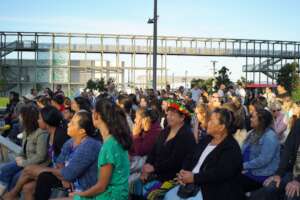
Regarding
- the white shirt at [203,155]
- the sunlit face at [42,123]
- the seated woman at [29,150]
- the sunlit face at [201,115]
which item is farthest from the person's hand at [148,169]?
the sunlit face at [201,115]

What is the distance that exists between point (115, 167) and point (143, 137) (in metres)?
3.47

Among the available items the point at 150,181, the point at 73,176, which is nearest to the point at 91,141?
the point at 73,176

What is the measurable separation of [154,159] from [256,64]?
60.7 meters

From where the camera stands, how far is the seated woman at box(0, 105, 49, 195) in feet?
23.6

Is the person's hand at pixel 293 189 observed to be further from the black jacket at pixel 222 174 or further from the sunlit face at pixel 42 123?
the sunlit face at pixel 42 123

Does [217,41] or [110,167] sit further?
[217,41]

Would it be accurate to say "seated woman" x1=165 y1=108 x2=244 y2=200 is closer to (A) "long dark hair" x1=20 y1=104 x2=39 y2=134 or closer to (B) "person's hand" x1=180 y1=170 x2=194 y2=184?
(B) "person's hand" x1=180 y1=170 x2=194 y2=184

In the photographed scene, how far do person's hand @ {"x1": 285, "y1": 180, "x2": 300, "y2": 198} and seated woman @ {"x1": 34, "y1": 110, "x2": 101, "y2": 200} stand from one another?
2.12 metres

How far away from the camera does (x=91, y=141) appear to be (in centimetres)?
523

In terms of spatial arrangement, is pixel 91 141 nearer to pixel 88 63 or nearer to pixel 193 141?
pixel 193 141

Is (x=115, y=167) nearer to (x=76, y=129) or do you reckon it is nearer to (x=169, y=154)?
(x=76, y=129)

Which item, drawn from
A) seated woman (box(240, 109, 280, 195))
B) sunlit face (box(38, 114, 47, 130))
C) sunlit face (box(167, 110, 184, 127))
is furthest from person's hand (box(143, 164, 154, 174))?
sunlit face (box(38, 114, 47, 130))

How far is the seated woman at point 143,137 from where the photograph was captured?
7.48m

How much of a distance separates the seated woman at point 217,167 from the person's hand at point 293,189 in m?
0.54
